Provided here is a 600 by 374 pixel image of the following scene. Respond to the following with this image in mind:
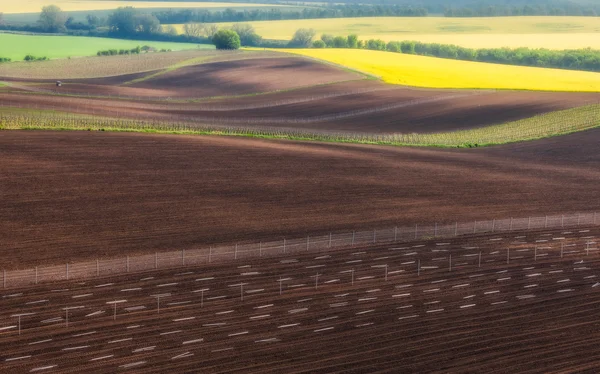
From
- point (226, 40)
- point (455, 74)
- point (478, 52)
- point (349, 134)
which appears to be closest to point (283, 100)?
point (349, 134)

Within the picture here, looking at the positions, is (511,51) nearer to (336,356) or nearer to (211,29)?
(211,29)

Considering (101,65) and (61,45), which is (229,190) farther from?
(61,45)

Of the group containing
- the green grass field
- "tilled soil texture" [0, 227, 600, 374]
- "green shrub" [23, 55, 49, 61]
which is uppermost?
the green grass field

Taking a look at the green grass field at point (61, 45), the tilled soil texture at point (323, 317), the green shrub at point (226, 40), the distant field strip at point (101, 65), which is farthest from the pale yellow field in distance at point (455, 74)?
the tilled soil texture at point (323, 317)

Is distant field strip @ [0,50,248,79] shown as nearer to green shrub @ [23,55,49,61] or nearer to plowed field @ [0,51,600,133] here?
plowed field @ [0,51,600,133]

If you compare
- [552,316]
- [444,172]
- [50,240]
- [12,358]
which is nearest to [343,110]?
[444,172]

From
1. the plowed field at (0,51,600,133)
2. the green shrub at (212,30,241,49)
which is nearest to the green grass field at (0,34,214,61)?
the green shrub at (212,30,241,49)
